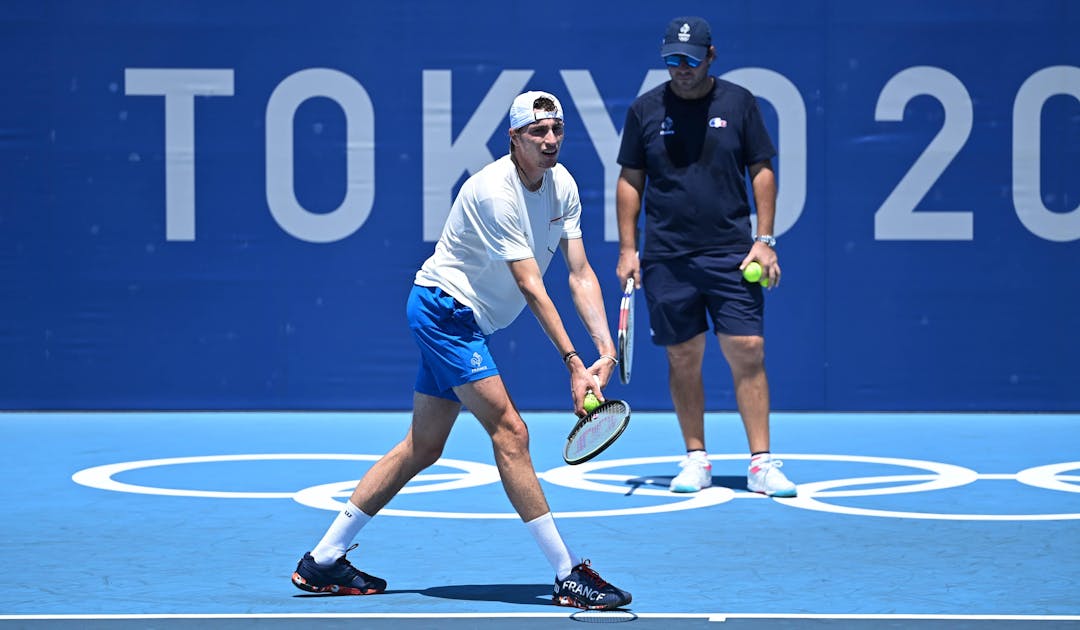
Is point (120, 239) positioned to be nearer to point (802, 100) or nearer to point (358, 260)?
point (358, 260)

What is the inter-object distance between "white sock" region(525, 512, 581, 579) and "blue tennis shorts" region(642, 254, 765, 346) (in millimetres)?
2515

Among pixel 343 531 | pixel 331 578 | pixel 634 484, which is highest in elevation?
pixel 343 531

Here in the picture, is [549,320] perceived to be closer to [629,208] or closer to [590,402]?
[590,402]

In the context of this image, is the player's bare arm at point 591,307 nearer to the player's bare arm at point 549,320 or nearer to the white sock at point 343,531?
the player's bare arm at point 549,320

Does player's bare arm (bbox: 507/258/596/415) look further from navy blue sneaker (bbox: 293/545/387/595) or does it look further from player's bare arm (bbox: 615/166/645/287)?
player's bare arm (bbox: 615/166/645/287)

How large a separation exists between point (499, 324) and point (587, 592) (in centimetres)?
97

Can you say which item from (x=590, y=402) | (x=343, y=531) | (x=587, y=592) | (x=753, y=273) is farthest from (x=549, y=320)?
(x=753, y=273)

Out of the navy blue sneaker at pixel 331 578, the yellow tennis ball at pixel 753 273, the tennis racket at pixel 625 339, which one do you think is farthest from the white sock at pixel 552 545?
the yellow tennis ball at pixel 753 273

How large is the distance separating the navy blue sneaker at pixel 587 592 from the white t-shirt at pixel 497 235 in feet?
2.85

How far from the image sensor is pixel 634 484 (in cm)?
800

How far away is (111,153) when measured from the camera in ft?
34.4

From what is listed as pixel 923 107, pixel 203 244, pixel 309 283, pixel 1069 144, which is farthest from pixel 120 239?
pixel 1069 144

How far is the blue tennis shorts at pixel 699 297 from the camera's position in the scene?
304 inches

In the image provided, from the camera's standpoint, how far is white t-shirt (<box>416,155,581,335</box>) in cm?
546
